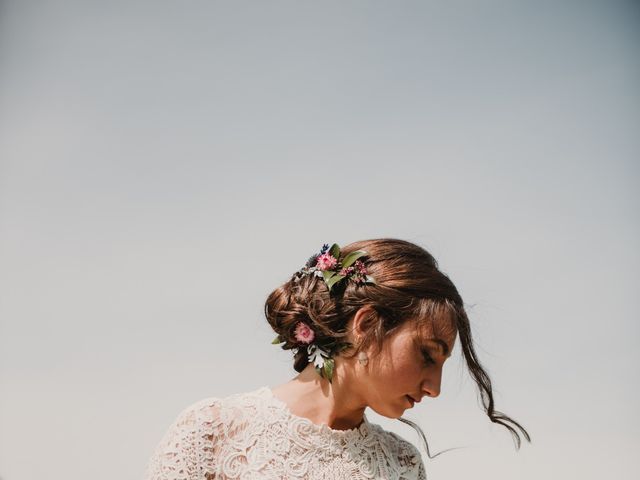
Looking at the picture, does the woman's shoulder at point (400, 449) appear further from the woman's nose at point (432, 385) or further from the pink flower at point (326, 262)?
the pink flower at point (326, 262)

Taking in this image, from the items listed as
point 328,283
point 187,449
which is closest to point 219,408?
point 187,449

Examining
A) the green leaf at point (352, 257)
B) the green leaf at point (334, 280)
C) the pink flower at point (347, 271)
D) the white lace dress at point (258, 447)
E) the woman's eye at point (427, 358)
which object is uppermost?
the green leaf at point (352, 257)

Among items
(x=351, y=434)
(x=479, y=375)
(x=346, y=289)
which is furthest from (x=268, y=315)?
(x=479, y=375)

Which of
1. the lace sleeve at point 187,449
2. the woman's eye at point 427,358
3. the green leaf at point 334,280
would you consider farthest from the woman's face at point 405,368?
the lace sleeve at point 187,449

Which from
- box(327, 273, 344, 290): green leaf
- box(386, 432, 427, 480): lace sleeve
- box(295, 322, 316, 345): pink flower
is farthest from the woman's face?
box(386, 432, 427, 480): lace sleeve

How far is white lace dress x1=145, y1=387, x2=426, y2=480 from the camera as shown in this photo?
13.5ft

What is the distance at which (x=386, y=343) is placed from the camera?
4312mm

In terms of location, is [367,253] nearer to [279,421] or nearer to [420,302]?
[420,302]

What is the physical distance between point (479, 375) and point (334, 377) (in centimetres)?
97

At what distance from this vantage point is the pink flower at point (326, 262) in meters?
4.65

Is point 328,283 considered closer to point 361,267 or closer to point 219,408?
point 361,267

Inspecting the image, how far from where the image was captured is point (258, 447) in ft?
14.0

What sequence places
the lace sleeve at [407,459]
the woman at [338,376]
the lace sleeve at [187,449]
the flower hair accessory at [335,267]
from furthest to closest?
1. the lace sleeve at [407,459]
2. the flower hair accessory at [335,267]
3. the woman at [338,376]
4. the lace sleeve at [187,449]

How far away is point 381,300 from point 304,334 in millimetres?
501
